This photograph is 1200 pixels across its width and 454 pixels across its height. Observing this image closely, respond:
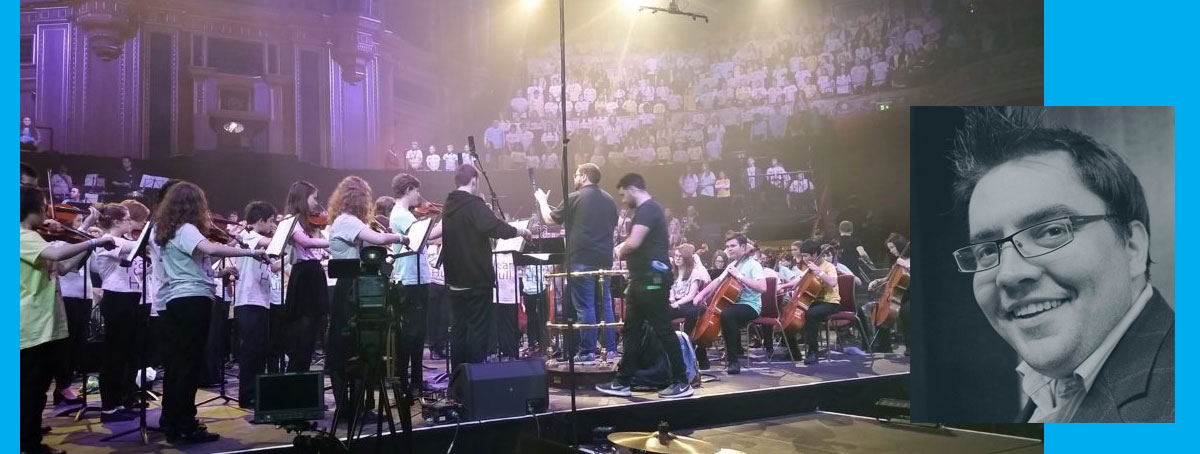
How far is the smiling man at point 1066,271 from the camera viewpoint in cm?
484

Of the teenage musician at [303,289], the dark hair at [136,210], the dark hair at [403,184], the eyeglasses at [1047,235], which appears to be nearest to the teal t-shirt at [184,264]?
the teenage musician at [303,289]

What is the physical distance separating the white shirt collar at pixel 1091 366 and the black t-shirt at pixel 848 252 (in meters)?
3.33

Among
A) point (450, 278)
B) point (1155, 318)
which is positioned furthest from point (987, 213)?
point (450, 278)

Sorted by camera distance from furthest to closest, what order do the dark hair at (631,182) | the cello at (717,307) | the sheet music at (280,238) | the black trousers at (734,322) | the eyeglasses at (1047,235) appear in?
the cello at (717,307) → the black trousers at (734,322) → the dark hair at (631,182) → the eyeglasses at (1047,235) → the sheet music at (280,238)

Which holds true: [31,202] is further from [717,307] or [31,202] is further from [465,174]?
[717,307]

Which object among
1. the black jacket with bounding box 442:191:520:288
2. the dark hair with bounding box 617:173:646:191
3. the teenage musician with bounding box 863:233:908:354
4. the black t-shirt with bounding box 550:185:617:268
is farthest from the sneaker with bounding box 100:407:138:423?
the teenage musician with bounding box 863:233:908:354

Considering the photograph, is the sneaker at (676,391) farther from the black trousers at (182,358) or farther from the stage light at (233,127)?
the stage light at (233,127)

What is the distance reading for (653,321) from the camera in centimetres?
539

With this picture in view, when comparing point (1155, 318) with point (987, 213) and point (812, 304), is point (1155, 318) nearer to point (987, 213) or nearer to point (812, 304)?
point (987, 213)

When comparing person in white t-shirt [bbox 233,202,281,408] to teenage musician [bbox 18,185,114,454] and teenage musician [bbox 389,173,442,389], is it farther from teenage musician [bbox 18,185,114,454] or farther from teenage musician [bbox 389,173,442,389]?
teenage musician [bbox 18,185,114,454]

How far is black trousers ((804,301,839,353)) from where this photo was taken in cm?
743

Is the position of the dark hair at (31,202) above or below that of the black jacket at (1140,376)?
above

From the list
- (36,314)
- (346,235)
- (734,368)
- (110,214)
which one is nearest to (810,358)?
(734,368)

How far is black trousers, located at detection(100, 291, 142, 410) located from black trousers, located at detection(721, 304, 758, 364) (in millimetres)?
4206
